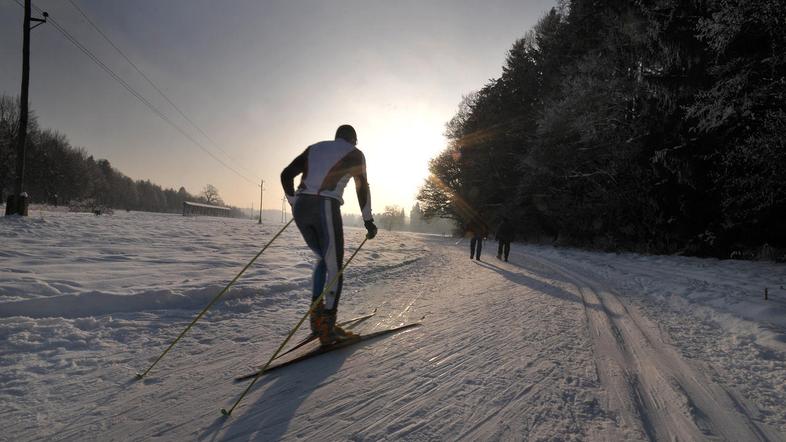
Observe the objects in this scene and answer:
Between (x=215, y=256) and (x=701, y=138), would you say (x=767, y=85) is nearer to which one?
(x=701, y=138)

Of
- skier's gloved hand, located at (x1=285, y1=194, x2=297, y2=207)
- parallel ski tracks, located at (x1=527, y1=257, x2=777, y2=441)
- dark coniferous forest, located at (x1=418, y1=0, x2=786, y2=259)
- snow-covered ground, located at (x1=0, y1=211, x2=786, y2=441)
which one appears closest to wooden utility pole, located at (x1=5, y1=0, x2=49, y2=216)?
snow-covered ground, located at (x1=0, y1=211, x2=786, y2=441)

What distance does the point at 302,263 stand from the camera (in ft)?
23.4

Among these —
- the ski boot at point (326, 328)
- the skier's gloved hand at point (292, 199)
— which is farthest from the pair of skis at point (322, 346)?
the skier's gloved hand at point (292, 199)

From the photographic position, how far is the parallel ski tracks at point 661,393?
180cm

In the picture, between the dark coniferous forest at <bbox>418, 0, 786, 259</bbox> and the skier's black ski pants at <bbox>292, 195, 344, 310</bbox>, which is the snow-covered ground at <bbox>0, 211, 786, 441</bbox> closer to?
the skier's black ski pants at <bbox>292, 195, 344, 310</bbox>

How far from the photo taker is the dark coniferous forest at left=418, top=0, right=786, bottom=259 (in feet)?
22.8

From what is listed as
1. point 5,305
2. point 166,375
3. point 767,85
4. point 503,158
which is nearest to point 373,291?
point 166,375

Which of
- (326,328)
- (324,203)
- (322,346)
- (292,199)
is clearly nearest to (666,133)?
(324,203)

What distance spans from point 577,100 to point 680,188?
5.41 metres

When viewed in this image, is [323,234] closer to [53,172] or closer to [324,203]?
[324,203]

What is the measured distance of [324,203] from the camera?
2.97 m

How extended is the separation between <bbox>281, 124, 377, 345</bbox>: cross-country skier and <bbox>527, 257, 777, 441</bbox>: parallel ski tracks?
7.13ft

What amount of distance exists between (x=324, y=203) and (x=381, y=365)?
1540 millimetres

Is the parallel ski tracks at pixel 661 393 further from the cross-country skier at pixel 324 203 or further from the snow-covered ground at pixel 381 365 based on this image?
the cross-country skier at pixel 324 203
